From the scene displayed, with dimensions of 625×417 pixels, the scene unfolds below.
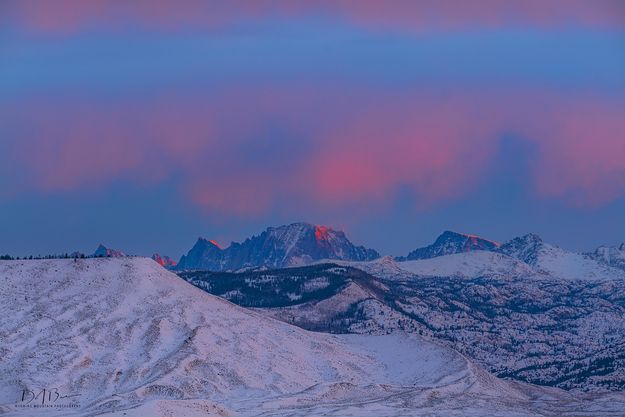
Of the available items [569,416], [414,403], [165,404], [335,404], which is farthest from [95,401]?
[569,416]

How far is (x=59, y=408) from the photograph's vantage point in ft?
602

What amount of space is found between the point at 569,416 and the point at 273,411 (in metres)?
54.2

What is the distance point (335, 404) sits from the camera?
646 feet

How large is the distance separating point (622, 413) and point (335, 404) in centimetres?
5242

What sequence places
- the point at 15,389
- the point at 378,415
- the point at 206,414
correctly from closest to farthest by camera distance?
the point at 206,414
the point at 378,415
the point at 15,389

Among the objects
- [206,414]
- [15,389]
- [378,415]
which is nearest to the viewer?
[206,414]

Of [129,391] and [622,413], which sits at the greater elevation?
[129,391]

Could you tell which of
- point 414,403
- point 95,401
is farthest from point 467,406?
point 95,401

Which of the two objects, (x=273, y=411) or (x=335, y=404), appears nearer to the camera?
(x=273, y=411)

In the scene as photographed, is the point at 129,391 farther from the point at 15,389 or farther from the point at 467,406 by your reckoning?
the point at 467,406
